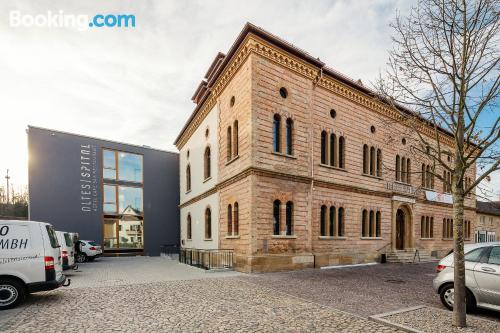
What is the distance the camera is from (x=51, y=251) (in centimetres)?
740

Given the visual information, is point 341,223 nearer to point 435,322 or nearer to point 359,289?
point 359,289

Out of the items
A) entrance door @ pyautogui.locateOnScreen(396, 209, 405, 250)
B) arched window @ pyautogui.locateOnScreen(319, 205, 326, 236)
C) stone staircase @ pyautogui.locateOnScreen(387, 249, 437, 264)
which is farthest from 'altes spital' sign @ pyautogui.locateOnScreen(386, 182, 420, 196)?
arched window @ pyautogui.locateOnScreen(319, 205, 326, 236)

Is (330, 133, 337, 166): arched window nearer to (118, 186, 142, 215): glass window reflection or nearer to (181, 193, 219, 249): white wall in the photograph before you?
(181, 193, 219, 249): white wall

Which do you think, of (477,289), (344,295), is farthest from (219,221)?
(477,289)

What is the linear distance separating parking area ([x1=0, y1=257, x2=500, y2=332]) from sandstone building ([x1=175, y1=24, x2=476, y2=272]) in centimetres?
299

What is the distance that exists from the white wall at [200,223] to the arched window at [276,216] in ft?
13.8

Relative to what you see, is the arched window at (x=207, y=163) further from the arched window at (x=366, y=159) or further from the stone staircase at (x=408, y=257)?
the stone staircase at (x=408, y=257)

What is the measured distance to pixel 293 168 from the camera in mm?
14273

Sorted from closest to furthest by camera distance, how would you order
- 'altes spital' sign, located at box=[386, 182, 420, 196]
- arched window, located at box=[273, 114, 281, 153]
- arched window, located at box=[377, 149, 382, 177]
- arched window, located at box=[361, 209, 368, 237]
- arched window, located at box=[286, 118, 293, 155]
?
arched window, located at box=[273, 114, 281, 153] < arched window, located at box=[286, 118, 293, 155] < arched window, located at box=[361, 209, 368, 237] < arched window, located at box=[377, 149, 382, 177] < 'altes spital' sign, located at box=[386, 182, 420, 196]

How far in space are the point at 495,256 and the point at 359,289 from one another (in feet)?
13.2

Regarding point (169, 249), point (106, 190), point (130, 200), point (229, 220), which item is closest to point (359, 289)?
point (229, 220)

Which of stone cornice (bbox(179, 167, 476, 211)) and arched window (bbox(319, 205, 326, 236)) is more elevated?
stone cornice (bbox(179, 167, 476, 211))

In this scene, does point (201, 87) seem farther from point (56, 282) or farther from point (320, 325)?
point (320, 325)

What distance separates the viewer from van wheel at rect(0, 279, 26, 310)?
6891 mm
